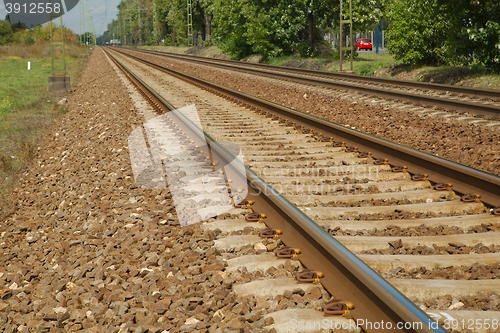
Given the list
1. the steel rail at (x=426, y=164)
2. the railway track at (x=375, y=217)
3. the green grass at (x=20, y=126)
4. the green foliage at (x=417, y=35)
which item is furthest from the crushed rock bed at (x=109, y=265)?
the green foliage at (x=417, y=35)

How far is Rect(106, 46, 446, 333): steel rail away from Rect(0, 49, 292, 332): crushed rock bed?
28cm

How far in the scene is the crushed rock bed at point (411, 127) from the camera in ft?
26.3

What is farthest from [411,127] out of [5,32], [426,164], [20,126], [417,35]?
[5,32]

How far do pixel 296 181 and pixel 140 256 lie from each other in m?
2.46

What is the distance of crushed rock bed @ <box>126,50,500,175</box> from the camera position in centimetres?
801

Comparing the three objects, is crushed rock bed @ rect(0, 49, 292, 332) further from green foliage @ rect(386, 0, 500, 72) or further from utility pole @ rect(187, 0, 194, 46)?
utility pole @ rect(187, 0, 194, 46)

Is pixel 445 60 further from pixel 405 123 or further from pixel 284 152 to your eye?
pixel 284 152

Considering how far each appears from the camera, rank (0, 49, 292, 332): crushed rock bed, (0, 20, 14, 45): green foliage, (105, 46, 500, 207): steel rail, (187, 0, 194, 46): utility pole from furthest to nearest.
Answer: (0, 20, 14, 45): green foliage, (187, 0, 194, 46): utility pole, (105, 46, 500, 207): steel rail, (0, 49, 292, 332): crushed rock bed

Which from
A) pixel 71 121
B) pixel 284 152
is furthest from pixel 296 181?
pixel 71 121

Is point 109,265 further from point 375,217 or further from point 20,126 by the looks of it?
point 20,126

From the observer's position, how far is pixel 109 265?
15.6 feet

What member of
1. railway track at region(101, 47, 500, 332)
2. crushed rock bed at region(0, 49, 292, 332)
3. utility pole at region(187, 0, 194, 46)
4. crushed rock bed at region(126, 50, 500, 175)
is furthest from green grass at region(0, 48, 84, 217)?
utility pole at region(187, 0, 194, 46)

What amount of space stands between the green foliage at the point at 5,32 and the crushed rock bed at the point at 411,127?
91377 mm

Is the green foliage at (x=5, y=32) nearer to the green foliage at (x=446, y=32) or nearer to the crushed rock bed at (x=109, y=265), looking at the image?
the green foliage at (x=446, y=32)
